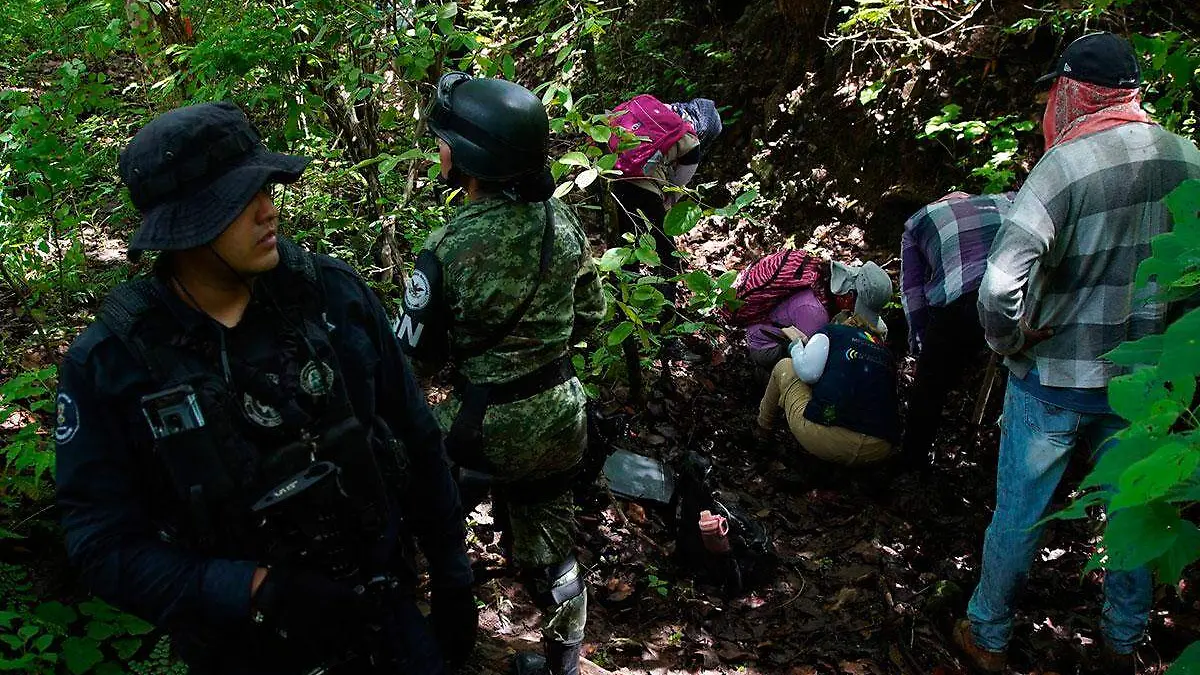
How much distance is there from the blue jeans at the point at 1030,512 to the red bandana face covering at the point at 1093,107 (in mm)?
1131

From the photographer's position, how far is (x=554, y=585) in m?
3.35

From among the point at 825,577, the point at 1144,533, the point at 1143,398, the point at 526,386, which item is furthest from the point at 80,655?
the point at 825,577

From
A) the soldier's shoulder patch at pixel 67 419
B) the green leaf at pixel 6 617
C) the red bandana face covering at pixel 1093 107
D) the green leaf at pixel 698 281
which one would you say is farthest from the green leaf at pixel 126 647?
the red bandana face covering at pixel 1093 107

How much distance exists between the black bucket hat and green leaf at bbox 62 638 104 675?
1609 mm

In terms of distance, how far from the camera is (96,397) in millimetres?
1820

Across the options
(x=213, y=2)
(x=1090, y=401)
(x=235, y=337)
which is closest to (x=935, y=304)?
(x=1090, y=401)

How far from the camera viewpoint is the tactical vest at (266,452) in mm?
1839

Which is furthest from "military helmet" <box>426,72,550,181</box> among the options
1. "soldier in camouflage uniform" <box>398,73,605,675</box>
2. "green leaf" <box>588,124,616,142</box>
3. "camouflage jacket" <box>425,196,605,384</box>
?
"green leaf" <box>588,124,616,142</box>

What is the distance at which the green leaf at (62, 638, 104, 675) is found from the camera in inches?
107

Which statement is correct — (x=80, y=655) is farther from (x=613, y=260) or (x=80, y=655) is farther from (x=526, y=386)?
(x=613, y=260)

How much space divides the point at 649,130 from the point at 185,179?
504cm

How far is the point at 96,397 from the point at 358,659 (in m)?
0.98

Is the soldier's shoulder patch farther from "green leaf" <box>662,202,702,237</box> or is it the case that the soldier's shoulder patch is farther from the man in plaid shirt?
the man in plaid shirt

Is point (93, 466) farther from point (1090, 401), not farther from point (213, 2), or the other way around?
point (213, 2)
